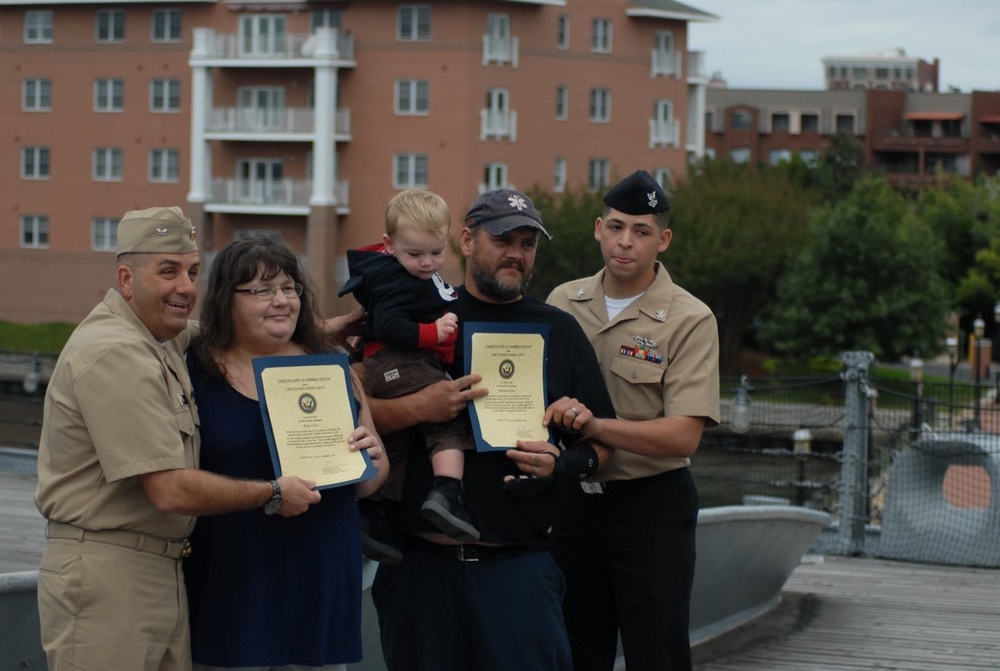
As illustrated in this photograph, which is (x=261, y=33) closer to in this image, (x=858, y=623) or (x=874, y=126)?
(x=858, y=623)

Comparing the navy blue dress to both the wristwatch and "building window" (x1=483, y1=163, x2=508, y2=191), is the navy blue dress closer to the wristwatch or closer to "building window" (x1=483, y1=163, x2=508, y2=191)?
the wristwatch

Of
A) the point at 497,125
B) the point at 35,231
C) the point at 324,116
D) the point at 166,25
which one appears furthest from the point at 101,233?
the point at 497,125

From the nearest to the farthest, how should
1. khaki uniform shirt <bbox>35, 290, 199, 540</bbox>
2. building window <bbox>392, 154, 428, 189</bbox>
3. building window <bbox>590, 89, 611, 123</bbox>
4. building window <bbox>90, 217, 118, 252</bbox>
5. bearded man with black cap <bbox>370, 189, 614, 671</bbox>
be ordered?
khaki uniform shirt <bbox>35, 290, 199, 540</bbox> < bearded man with black cap <bbox>370, 189, 614, 671</bbox> < building window <bbox>392, 154, 428, 189</bbox> < building window <bbox>590, 89, 611, 123</bbox> < building window <bbox>90, 217, 118, 252</bbox>

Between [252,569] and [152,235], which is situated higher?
[152,235]

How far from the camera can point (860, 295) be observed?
44625mm

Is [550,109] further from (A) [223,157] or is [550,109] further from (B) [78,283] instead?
(B) [78,283]

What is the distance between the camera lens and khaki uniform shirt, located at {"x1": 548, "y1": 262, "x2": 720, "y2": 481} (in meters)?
4.88

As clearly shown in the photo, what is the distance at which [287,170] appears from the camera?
51156 mm

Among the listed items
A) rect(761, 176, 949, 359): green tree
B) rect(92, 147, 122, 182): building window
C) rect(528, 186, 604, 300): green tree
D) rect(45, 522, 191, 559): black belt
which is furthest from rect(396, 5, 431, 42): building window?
rect(45, 522, 191, 559): black belt

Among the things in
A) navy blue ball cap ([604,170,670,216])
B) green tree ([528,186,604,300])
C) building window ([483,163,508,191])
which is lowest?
navy blue ball cap ([604,170,670,216])

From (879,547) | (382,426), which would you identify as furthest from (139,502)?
(879,547)

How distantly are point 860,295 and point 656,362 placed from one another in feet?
134

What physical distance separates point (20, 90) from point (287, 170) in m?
10.4

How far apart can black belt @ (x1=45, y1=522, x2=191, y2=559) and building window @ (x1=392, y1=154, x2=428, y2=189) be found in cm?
4599
